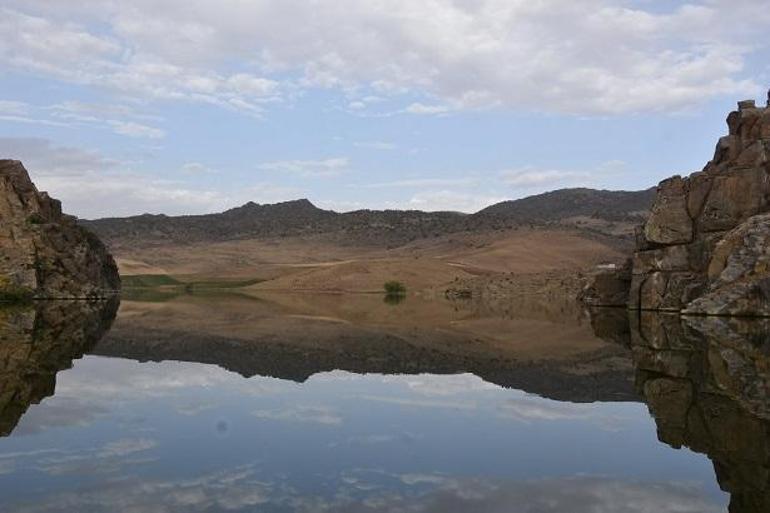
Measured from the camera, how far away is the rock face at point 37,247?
5031 centimetres

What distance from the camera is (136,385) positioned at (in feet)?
59.3

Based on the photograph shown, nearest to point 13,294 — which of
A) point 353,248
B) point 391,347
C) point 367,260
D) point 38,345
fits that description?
point 38,345

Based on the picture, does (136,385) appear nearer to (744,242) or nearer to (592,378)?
(592,378)

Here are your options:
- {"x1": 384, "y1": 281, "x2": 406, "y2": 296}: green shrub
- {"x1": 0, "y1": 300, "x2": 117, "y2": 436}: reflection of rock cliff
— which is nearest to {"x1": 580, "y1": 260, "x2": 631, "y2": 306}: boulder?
{"x1": 384, "y1": 281, "x2": 406, "y2": 296}: green shrub

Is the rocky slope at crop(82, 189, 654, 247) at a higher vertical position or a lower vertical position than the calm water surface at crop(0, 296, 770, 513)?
higher

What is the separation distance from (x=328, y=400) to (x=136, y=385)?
486 centimetres

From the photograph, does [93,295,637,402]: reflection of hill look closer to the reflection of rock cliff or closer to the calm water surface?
the calm water surface

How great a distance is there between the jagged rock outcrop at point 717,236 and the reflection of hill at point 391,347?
723 cm

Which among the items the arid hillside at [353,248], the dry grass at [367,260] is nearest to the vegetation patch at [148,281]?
the arid hillside at [353,248]

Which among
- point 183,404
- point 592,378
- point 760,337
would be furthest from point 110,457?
point 760,337

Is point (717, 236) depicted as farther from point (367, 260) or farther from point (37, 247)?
point (367, 260)

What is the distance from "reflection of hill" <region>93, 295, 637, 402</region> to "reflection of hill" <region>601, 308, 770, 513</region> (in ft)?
3.30

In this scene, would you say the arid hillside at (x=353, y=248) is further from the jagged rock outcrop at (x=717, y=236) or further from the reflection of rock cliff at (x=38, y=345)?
the reflection of rock cliff at (x=38, y=345)

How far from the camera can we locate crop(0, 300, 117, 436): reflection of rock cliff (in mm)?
15004
